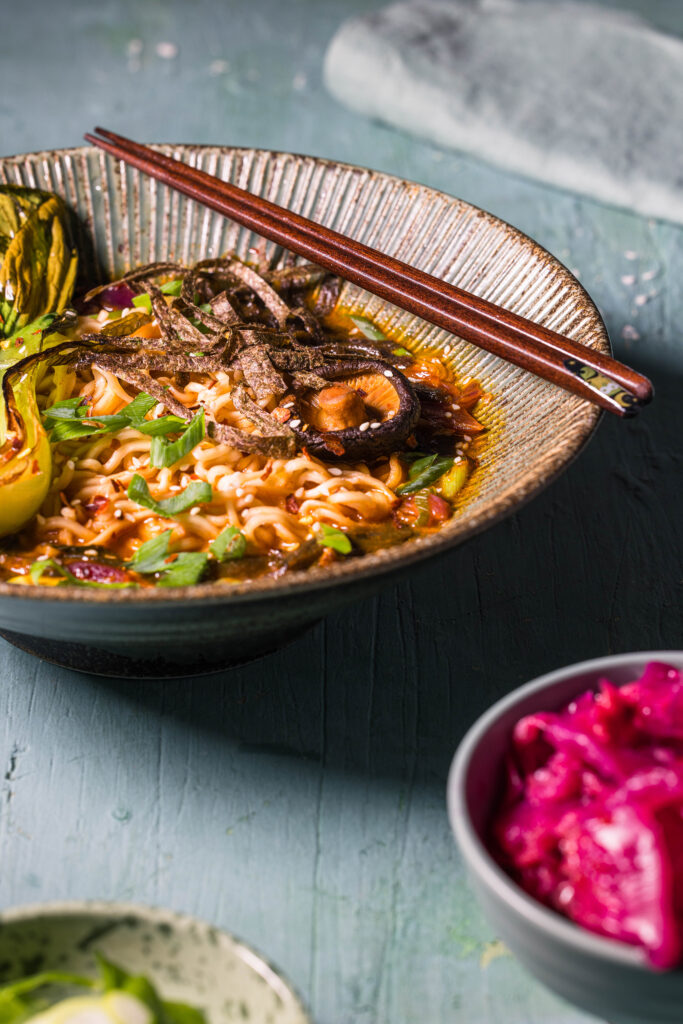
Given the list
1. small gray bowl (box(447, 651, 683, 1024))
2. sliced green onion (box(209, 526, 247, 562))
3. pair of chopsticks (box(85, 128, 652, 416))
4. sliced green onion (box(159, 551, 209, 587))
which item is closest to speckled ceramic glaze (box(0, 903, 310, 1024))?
small gray bowl (box(447, 651, 683, 1024))

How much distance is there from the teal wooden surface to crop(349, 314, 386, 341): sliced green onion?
781 millimetres

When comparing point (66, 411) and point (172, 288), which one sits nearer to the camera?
point (66, 411)

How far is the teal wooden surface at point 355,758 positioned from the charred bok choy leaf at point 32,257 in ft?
4.07

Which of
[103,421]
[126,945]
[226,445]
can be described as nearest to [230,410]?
[226,445]

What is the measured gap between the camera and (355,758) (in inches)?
96.1

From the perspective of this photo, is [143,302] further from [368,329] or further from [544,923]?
[544,923]

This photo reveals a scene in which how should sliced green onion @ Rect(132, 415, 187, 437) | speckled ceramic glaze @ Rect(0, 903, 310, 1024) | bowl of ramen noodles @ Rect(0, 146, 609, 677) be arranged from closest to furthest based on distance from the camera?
speckled ceramic glaze @ Rect(0, 903, 310, 1024), bowl of ramen noodles @ Rect(0, 146, 609, 677), sliced green onion @ Rect(132, 415, 187, 437)

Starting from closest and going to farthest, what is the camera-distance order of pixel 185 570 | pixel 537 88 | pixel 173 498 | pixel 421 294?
pixel 185 570, pixel 173 498, pixel 421 294, pixel 537 88

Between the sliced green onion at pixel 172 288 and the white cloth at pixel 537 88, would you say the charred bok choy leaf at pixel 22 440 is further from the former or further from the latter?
the white cloth at pixel 537 88

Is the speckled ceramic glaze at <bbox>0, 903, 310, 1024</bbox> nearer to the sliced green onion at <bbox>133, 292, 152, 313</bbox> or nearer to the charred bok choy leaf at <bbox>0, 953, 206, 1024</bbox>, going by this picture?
the charred bok choy leaf at <bbox>0, 953, 206, 1024</bbox>

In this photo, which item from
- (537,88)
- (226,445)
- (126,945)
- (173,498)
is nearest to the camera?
(126,945)

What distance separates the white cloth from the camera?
4992 millimetres

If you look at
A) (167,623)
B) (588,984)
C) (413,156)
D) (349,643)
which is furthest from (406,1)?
(588,984)

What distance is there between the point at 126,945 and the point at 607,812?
84 cm
